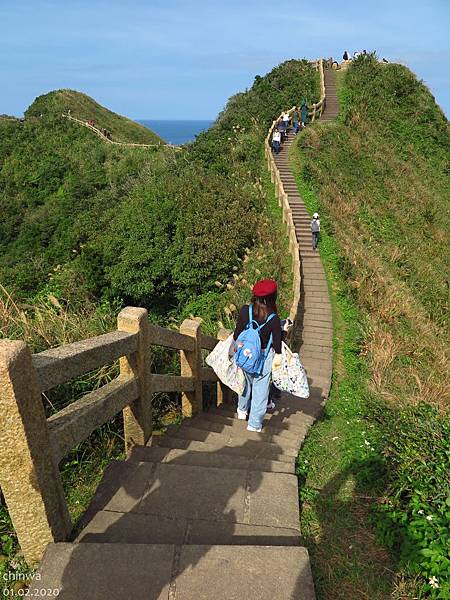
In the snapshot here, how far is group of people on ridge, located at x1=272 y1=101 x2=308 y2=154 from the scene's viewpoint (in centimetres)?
2239

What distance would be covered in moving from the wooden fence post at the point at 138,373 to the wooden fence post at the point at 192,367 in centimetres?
112

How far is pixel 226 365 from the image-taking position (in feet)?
15.6

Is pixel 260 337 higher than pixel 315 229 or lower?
lower

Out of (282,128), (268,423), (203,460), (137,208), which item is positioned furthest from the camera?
(282,128)

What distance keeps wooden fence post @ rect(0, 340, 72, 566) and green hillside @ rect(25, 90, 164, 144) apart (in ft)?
155

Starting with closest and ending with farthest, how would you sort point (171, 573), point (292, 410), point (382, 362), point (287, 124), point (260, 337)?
point (171, 573), point (260, 337), point (292, 410), point (382, 362), point (287, 124)

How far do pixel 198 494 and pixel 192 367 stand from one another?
2.09 metres

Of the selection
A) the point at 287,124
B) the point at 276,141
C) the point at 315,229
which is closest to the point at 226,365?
the point at 315,229

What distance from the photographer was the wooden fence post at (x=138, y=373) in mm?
3455

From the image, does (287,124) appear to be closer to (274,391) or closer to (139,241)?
(139,241)

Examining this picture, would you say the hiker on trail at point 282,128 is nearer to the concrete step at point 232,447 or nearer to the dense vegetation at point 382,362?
the dense vegetation at point 382,362

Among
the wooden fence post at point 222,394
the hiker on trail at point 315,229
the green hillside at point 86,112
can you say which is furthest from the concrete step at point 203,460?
the green hillside at point 86,112

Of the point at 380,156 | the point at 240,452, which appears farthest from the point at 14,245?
the point at 240,452

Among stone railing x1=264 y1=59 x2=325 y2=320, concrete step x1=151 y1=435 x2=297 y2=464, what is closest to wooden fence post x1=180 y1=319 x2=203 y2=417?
concrete step x1=151 y1=435 x2=297 y2=464
